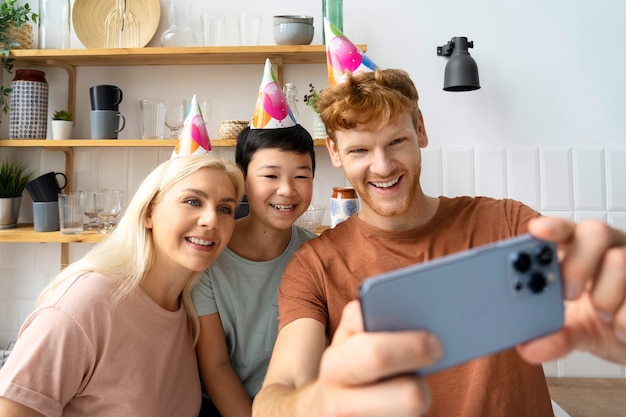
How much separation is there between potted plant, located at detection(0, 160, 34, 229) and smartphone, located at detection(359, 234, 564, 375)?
1738 mm

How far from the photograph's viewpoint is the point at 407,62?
1692mm

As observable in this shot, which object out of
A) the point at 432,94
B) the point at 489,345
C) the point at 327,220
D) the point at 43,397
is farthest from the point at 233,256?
the point at 432,94

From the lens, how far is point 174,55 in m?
1.59

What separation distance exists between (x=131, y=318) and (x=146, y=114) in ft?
3.26

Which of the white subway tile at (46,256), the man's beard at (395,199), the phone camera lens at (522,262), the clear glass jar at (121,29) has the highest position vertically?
the clear glass jar at (121,29)

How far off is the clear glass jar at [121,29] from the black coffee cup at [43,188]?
56 cm

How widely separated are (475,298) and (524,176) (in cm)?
150

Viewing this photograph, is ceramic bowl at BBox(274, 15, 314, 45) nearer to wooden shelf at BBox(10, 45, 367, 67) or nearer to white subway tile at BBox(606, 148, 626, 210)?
wooden shelf at BBox(10, 45, 367, 67)

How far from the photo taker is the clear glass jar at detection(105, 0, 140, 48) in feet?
5.40

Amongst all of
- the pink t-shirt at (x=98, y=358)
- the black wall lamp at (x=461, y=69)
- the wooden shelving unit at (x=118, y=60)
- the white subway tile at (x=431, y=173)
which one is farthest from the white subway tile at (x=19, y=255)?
the black wall lamp at (x=461, y=69)

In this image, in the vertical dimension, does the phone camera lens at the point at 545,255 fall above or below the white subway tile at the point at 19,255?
above

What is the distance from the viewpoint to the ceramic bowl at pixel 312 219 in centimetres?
153

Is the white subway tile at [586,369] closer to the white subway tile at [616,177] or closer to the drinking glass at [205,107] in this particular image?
the white subway tile at [616,177]

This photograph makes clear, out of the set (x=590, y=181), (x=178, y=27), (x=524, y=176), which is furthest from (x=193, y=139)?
(x=590, y=181)
